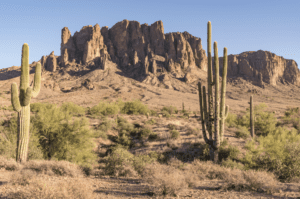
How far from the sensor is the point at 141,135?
16844 mm

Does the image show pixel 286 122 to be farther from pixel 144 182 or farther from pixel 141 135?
pixel 144 182

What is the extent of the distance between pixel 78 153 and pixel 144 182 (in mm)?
5024

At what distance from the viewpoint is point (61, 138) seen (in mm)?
10180

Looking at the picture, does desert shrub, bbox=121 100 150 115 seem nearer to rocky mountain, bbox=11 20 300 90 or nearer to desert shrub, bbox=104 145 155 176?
desert shrub, bbox=104 145 155 176

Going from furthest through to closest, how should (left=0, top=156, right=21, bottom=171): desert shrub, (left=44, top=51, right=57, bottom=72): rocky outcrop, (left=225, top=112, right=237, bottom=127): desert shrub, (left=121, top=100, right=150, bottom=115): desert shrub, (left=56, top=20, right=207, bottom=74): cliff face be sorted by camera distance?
(left=56, top=20, right=207, bottom=74): cliff face
(left=44, top=51, right=57, bottom=72): rocky outcrop
(left=121, top=100, right=150, bottom=115): desert shrub
(left=225, top=112, right=237, bottom=127): desert shrub
(left=0, top=156, right=21, bottom=171): desert shrub

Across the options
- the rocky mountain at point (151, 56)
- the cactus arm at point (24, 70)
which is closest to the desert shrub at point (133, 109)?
the cactus arm at point (24, 70)

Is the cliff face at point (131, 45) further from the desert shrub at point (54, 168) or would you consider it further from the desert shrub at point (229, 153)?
the desert shrub at point (54, 168)

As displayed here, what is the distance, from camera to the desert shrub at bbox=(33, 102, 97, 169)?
32.3 ft

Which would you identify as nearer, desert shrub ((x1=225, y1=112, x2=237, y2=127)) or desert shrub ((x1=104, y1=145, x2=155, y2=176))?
desert shrub ((x1=104, y1=145, x2=155, y2=176))

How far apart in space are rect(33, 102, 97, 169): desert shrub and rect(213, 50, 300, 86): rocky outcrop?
382ft

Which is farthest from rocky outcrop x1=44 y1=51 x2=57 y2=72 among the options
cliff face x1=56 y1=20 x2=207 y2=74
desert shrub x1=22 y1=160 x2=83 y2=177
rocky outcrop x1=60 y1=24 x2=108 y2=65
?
desert shrub x1=22 y1=160 x2=83 y2=177

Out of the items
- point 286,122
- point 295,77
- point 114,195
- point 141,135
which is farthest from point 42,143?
point 295,77

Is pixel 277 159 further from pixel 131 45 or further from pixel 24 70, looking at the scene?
pixel 131 45

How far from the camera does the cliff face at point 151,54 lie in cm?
10538
